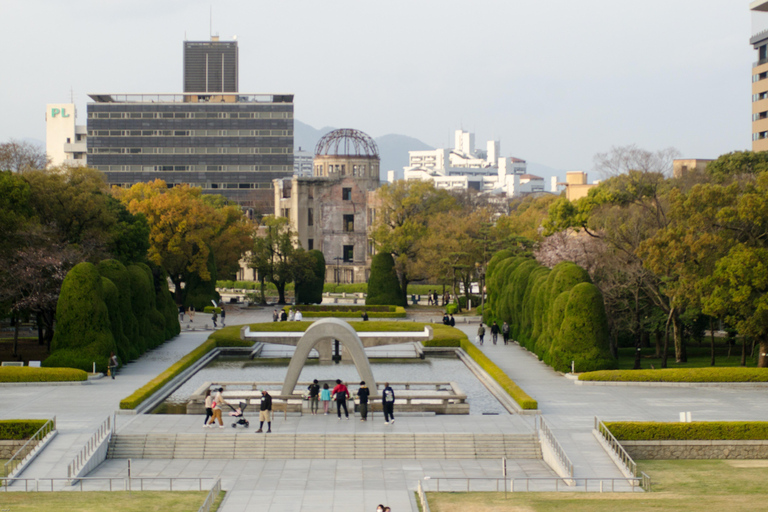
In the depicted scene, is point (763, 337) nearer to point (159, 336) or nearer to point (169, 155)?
point (159, 336)

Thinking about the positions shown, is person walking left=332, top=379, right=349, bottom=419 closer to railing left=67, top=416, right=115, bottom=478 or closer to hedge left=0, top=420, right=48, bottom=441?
railing left=67, top=416, right=115, bottom=478

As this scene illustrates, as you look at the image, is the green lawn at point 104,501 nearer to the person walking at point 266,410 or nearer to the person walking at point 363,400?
the person walking at point 266,410

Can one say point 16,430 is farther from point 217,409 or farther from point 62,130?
point 62,130

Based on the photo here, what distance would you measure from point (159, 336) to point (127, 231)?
882cm

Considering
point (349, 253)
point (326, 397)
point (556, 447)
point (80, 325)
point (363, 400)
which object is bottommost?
point (556, 447)

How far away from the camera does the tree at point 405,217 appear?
80688 millimetres

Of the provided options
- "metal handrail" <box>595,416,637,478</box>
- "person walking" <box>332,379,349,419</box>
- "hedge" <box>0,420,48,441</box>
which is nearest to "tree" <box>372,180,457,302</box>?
"person walking" <box>332,379,349,419</box>

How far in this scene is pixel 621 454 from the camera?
2736 centimetres

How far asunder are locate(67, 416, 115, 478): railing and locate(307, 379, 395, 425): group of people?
270 inches

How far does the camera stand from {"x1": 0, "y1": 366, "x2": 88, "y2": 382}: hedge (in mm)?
38469

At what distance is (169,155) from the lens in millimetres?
154375

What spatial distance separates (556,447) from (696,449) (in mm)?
4752

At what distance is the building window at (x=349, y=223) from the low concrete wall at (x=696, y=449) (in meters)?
75.4

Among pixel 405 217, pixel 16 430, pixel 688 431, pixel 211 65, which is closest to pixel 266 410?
pixel 16 430
